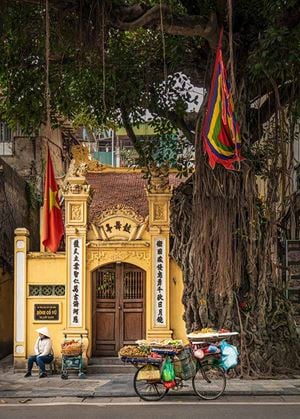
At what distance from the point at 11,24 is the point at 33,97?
1.75 meters

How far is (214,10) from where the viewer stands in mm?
12219

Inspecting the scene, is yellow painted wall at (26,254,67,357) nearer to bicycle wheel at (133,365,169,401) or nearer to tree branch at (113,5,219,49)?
bicycle wheel at (133,365,169,401)

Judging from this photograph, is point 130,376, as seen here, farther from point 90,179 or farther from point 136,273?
point 90,179

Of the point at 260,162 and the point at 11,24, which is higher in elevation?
the point at 11,24

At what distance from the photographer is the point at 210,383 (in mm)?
11141

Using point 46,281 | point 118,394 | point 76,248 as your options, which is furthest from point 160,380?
point 46,281

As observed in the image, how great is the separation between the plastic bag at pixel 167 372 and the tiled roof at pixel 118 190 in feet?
27.0

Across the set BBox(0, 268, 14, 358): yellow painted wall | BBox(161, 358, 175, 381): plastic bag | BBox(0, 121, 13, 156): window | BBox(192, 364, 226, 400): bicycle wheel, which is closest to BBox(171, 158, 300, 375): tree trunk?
BBox(192, 364, 226, 400): bicycle wheel

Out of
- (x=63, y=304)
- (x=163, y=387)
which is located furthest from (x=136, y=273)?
(x=163, y=387)

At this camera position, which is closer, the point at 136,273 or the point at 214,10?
the point at 214,10

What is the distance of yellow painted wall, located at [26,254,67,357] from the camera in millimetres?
13961

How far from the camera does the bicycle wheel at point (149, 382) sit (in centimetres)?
1039

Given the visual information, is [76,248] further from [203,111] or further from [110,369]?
[203,111]

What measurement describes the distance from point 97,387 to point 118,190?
955 cm
